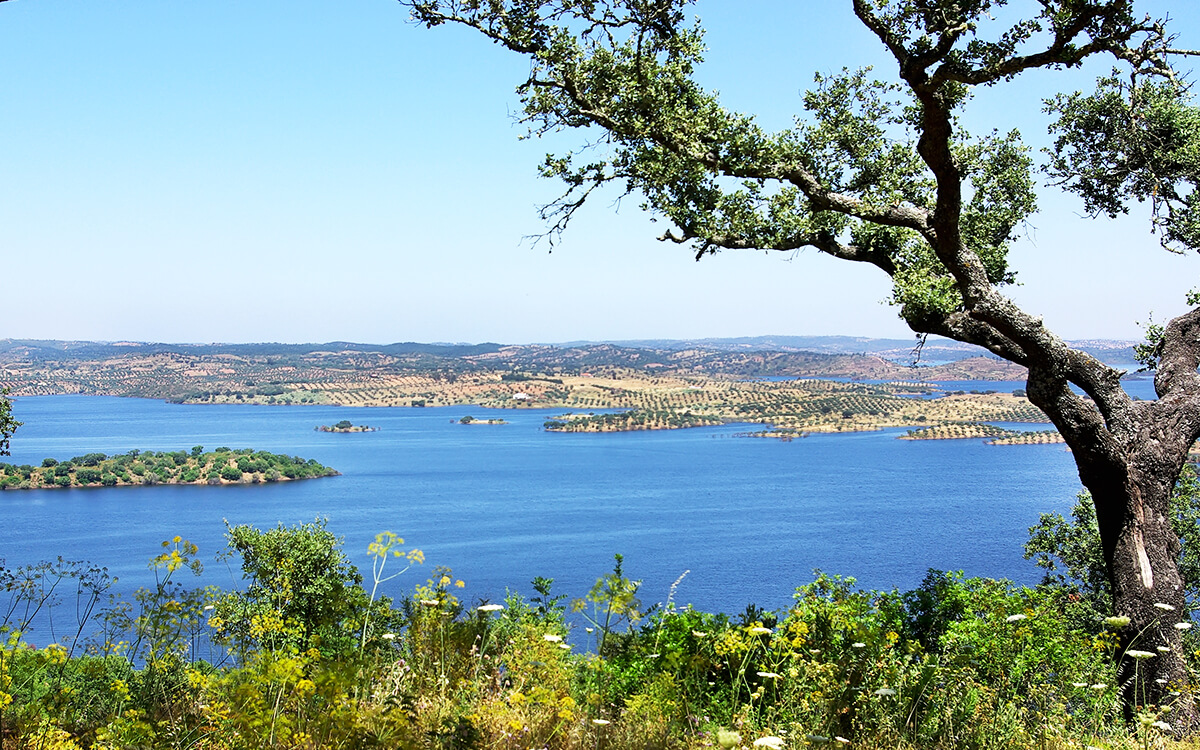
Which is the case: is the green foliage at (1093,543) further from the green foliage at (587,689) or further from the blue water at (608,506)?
the blue water at (608,506)

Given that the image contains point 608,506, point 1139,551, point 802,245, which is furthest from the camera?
point 608,506

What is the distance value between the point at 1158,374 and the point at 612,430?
102m

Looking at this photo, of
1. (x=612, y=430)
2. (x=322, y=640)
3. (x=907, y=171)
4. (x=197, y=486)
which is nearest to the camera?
(x=322, y=640)

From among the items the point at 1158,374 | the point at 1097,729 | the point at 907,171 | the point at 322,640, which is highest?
the point at 907,171

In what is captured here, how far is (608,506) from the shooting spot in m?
56.2

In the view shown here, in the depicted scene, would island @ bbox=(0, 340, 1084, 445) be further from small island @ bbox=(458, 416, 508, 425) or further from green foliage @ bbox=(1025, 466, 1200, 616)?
green foliage @ bbox=(1025, 466, 1200, 616)

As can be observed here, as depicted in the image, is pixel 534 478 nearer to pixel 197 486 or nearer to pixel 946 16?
pixel 197 486

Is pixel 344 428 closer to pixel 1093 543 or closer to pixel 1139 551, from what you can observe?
pixel 1093 543

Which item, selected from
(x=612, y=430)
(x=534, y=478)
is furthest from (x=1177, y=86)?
(x=612, y=430)

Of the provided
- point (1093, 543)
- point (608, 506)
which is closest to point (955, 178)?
point (1093, 543)

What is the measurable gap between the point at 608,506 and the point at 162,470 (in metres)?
34.0

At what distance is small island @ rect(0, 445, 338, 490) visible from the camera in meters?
64.5

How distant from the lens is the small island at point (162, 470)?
6450cm

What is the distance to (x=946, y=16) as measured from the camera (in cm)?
503
